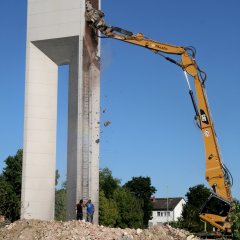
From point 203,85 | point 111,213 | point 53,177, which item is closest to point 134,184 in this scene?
point 111,213

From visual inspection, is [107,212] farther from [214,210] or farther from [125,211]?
[214,210]

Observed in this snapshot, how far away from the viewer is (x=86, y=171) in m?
20.1

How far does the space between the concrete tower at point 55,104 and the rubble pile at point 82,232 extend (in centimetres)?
454

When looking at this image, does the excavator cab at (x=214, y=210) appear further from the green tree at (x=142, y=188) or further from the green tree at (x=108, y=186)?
the green tree at (x=142, y=188)

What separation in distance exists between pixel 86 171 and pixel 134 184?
169ft

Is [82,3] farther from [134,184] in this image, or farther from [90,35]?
[134,184]

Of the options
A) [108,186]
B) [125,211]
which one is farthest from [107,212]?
[108,186]

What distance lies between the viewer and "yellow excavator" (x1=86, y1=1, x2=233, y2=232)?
14625mm

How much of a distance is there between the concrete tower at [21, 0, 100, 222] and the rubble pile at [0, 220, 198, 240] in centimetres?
454

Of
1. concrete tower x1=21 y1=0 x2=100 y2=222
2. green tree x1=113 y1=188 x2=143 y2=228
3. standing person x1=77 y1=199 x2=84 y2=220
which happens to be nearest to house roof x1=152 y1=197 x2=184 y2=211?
green tree x1=113 y1=188 x2=143 y2=228

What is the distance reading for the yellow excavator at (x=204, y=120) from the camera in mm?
14625

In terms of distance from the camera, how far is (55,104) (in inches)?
868

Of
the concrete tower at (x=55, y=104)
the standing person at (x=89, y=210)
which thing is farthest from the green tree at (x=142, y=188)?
the standing person at (x=89, y=210)

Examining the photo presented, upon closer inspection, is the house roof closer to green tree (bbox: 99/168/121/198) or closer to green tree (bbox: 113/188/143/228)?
green tree (bbox: 99/168/121/198)
